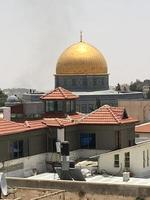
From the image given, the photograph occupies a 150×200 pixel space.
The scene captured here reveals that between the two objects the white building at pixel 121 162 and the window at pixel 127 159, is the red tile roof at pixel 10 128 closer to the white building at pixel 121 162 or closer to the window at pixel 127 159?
the white building at pixel 121 162

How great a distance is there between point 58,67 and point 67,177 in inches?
1916

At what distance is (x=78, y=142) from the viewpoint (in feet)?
131

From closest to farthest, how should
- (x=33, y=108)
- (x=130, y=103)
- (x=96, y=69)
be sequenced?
1. (x=33, y=108)
2. (x=130, y=103)
3. (x=96, y=69)

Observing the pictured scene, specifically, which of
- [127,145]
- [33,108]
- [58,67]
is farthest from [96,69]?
[127,145]

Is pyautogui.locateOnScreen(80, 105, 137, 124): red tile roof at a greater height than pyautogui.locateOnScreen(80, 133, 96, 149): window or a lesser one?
greater

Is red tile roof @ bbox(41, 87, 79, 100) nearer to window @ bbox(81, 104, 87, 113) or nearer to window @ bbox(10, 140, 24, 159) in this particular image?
window @ bbox(10, 140, 24, 159)

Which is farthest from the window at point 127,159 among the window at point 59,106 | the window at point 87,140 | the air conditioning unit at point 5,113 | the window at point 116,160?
the air conditioning unit at point 5,113

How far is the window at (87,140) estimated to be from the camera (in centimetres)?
3975

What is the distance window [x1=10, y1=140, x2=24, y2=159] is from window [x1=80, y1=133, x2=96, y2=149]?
5011 mm

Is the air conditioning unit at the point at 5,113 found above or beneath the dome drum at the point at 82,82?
beneath

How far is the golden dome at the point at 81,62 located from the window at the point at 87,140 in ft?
130

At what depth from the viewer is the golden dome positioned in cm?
7931

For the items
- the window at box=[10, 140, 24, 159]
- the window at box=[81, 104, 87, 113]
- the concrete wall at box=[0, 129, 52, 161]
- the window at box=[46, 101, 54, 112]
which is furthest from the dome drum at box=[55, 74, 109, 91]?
the window at box=[10, 140, 24, 159]

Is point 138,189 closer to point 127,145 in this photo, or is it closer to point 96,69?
point 127,145
